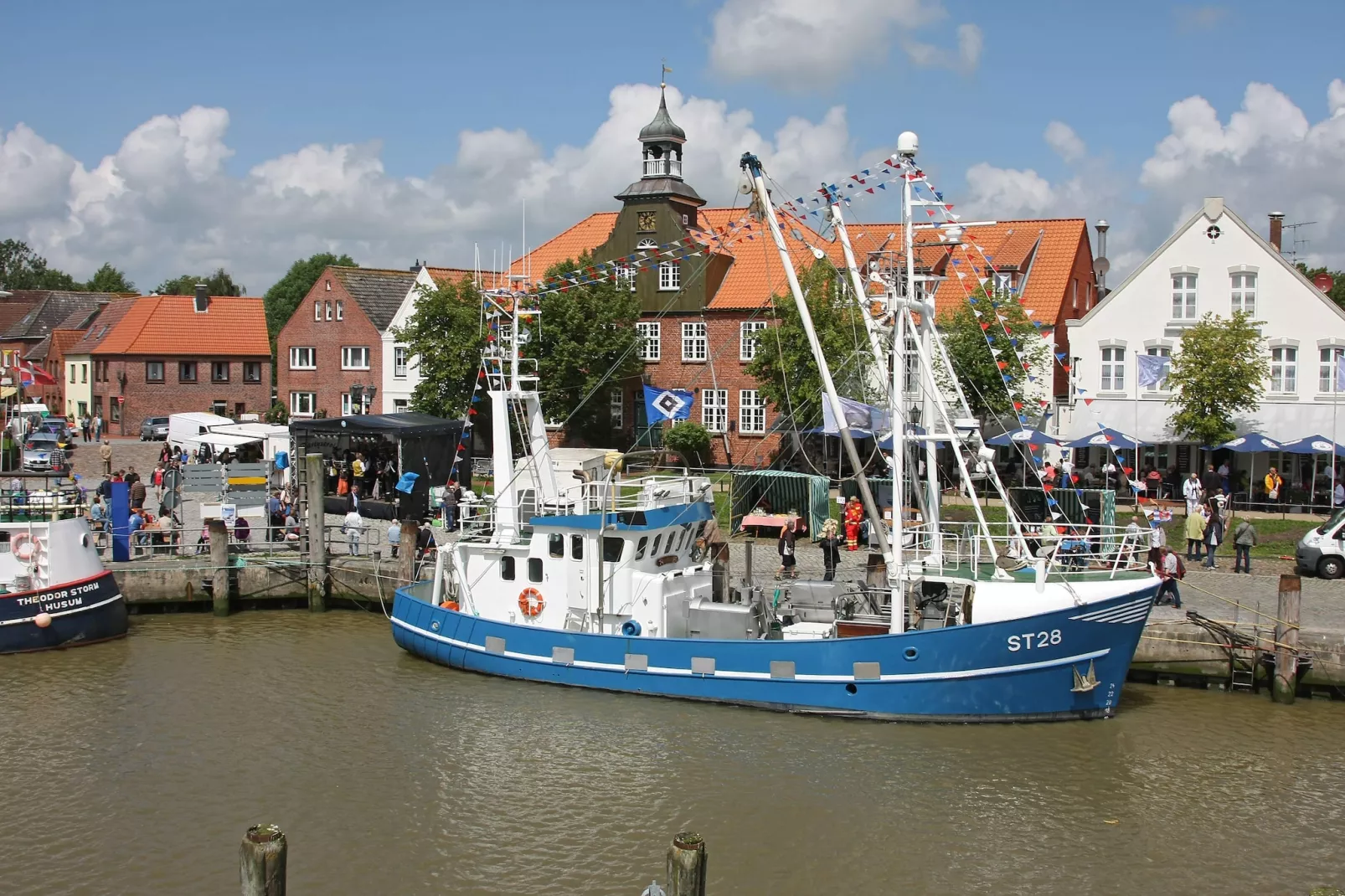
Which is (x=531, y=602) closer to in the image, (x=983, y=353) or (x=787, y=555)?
(x=787, y=555)

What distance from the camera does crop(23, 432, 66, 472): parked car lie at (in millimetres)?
34153

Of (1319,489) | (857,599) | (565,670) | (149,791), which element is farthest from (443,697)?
(1319,489)

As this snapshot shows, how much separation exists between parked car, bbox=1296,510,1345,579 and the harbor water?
6.25 m

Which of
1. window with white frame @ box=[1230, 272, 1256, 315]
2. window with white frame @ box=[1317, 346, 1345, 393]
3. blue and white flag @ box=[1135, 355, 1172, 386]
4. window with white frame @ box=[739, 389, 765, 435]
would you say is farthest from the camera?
window with white frame @ box=[739, 389, 765, 435]

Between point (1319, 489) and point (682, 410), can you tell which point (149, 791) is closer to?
point (682, 410)

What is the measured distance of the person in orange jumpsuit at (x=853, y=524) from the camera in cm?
2945

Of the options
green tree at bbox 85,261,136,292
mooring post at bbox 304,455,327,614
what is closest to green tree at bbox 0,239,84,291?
green tree at bbox 85,261,136,292

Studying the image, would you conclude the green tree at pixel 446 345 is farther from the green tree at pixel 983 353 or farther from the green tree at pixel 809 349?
the green tree at pixel 983 353

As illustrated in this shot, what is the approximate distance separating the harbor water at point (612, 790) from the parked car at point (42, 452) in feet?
44.5

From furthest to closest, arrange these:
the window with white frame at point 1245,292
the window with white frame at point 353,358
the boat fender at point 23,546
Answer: the window with white frame at point 353,358 < the window with white frame at point 1245,292 < the boat fender at point 23,546

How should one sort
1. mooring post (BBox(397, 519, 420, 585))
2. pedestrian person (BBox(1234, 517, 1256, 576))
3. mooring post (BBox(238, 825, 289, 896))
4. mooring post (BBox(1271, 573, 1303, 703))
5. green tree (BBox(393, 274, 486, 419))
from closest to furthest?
mooring post (BBox(238, 825, 289, 896))
mooring post (BBox(1271, 573, 1303, 703))
mooring post (BBox(397, 519, 420, 585))
pedestrian person (BBox(1234, 517, 1256, 576))
green tree (BBox(393, 274, 486, 419))

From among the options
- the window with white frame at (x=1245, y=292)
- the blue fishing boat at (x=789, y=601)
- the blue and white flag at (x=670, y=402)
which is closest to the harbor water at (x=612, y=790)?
the blue fishing boat at (x=789, y=601)

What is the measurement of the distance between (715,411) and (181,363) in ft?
89.8

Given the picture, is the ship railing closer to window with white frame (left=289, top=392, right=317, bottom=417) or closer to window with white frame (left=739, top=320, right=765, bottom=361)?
window with white frame (left=739, top=320, right=765, bottom=361)
